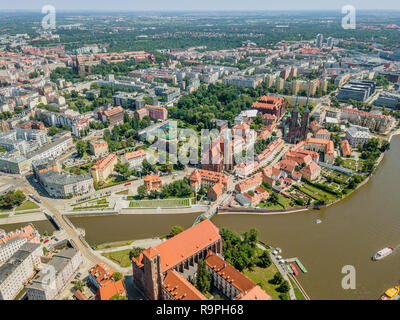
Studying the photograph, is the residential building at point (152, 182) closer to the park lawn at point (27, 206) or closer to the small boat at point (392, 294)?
the park lawn at point (27, 206)

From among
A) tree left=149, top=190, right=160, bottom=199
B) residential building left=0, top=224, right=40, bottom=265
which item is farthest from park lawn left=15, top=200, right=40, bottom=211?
tree left=149, top=190, right=160, bottom=199

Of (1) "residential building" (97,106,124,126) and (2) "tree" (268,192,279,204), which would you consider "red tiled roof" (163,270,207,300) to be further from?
(1) "residential building" (97,106,124,126)

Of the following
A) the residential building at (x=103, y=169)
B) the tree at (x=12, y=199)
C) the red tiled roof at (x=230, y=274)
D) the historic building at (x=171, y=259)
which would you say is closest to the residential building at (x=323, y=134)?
the residential building at (x=103, y=169)

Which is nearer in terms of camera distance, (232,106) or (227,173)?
(227,173)

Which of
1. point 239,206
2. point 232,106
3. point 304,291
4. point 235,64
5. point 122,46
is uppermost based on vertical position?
point 122,46

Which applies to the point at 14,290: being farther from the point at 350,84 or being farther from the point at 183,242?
the point at 350,84

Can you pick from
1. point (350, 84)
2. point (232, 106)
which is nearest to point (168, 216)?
point (232, 106)
